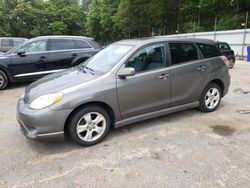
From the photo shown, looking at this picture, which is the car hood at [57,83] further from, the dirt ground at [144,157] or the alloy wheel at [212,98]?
the alloy wheel at [212,98]

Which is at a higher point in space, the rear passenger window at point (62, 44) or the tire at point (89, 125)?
the rear passenger window at point (62, 44)

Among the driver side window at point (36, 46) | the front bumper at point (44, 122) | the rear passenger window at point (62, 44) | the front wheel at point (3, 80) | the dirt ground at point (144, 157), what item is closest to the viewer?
the dirt ground at point (144, 157)

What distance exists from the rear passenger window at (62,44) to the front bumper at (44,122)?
503 cm

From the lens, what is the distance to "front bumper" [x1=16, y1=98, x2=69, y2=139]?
3.25 metres

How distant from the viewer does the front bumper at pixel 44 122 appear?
3.25m

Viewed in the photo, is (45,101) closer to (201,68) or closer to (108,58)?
(108,58)

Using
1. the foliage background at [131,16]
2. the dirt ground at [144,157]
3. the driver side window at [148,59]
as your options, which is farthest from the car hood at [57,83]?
the foliage background at [131,16]

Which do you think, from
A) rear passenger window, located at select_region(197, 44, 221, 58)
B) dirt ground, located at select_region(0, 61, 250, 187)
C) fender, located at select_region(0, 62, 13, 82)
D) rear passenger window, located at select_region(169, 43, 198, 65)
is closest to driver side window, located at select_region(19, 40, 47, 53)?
fender, located at select_region(0, 62, 13, 82)

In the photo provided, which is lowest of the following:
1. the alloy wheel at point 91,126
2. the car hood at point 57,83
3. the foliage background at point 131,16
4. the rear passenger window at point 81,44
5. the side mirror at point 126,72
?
the alloy wheel at point 91,126

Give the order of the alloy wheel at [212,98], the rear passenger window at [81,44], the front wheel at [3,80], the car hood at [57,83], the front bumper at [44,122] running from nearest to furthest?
the front bumper at [44,122]
the car hood at [57,83]
the alloy wheel at [212,98]
the front wheel at [3,80]
the rear passenger window at [81,44]

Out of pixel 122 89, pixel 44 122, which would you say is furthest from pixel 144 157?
pixel 44 122

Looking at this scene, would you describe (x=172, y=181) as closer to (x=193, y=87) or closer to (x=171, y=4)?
(x=193, y=87)

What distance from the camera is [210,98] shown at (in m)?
4.98

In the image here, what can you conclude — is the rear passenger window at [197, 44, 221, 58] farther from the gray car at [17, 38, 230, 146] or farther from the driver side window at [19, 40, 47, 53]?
the driver side window at [19, 40, 47, 53]
